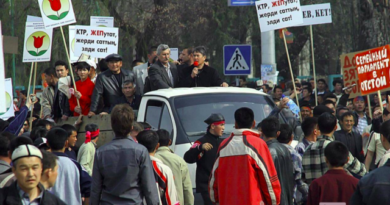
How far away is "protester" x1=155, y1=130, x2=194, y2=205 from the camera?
758 cm

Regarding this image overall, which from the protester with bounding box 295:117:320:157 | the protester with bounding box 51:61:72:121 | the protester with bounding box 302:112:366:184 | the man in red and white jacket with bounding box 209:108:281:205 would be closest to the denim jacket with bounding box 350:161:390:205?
the man in red and white jacket with bounding box 209:108:281:205

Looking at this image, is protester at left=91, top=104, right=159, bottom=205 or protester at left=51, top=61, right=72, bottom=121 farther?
protester at left=51, top=61, right=72, bottom=121

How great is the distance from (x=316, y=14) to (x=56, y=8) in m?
5.29

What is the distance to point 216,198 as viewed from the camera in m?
7.06

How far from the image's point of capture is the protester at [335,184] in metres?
6.18

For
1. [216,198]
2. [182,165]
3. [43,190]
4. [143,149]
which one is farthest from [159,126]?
[43,190]

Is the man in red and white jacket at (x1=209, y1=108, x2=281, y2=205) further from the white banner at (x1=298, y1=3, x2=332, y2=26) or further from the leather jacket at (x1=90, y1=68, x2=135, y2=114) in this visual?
the white banner at (x1=298, y1=3, x2=332, y2=26)

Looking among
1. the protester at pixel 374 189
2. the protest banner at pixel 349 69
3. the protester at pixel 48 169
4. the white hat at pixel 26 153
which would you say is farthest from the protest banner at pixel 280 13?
the white hat at pixel 26 153

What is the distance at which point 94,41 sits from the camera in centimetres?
1421

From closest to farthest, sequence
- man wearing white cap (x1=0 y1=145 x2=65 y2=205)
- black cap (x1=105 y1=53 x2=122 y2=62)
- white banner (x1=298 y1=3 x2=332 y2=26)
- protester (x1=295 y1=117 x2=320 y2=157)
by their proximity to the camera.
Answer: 1. man wearing white cap (x1=0 y1=145 x2=65 y2=205)
2. protester (x1=295 y1=117 x2=320 y2=157)
3. black cap (x1=105 y1=53 x2=122 y2=62)
4. white banner (x1=298 y1=3 x2=332 y2=26)

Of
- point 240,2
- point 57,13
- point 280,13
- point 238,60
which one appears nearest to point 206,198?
point 57,13

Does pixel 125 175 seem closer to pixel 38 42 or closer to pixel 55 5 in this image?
pixel 55 5

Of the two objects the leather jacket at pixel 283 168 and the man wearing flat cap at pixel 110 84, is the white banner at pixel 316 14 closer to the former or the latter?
the man wearing flat cap at pixel 110 84

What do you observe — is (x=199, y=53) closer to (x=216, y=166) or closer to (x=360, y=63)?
(x=360, y=63)
